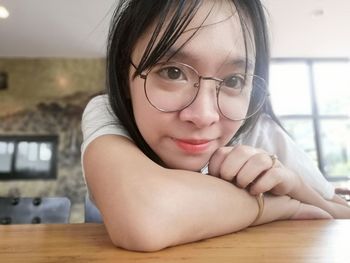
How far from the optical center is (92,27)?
121 inches

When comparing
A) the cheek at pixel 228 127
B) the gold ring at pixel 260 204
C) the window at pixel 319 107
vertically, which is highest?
the cheek at pixel 228 127

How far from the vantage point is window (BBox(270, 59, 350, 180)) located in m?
4.26

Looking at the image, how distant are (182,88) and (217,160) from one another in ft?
0.44

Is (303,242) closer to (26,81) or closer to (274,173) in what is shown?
(274,173)

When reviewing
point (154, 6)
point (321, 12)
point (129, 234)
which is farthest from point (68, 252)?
point (321, 12)

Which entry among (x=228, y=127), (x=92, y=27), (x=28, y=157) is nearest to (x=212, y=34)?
(x=228, y=127)

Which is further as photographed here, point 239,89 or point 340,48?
point 340,48

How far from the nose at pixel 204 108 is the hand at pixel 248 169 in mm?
68

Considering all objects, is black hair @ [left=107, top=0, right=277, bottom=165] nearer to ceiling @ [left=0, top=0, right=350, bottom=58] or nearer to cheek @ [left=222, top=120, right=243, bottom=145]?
cheek @ [left=222, top=120, right=243, bottom=145]

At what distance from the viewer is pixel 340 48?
3.83m

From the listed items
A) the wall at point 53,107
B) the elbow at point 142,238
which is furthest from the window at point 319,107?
the elbow at point 142,238

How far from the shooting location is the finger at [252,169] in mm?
450

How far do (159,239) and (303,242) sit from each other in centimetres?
18

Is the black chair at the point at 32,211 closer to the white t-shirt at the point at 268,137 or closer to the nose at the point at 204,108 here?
the white t-shirt at the point at 268,137
